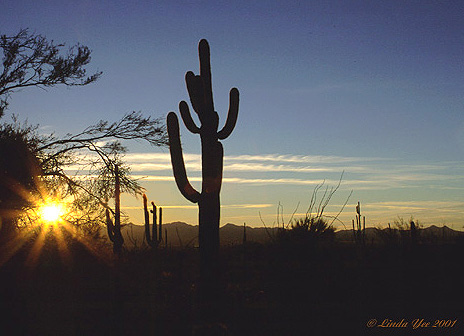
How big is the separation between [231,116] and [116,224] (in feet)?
31.3

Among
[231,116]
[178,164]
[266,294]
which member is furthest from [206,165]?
[266,294]

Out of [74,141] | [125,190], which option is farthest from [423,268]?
[74,141]

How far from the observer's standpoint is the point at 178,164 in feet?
30.9

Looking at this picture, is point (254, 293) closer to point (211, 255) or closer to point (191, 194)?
point (211, 255)

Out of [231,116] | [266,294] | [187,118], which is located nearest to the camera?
[266,294]

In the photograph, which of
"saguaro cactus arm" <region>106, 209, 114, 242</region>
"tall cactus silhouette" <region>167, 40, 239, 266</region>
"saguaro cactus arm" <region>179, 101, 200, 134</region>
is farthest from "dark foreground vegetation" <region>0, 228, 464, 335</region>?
"saguaro cactus arm" <region>106, 209, 114, 242</region>

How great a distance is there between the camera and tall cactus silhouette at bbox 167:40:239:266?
902 cm

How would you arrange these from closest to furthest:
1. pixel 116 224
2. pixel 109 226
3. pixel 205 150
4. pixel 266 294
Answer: pixel 205 150 → pixel 266 294 → pixel 116 224 → pixel 109 226

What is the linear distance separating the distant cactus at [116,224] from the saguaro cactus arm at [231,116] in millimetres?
8250

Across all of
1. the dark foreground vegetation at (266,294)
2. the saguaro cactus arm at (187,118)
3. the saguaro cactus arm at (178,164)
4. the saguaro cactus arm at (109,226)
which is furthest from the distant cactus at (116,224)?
the saguaro cactus arm at (178,164)

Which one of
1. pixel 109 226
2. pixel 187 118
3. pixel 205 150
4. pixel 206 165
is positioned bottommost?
pixel 109 226

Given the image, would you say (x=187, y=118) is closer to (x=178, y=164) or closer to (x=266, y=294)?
(x=178, y=164)

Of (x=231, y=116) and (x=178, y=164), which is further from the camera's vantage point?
(x=231, y=116)

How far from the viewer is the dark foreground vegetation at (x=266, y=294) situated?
804 centimetres
